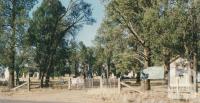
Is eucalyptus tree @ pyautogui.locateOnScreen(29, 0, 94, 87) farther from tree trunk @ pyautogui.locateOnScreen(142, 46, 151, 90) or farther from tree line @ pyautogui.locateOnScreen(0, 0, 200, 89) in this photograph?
tree trunk @ pyautogui.locateOnScreen(142, 46, 151, 90)

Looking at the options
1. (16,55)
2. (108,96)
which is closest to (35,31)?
(16,55)

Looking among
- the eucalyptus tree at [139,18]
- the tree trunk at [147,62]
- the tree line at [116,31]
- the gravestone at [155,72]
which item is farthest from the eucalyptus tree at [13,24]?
the gravestone at [155,72]

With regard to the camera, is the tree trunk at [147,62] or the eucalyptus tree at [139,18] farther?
the tree trunk at [147,62]

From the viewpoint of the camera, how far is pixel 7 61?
61562 mm

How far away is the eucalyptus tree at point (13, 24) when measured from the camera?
59.7 metres

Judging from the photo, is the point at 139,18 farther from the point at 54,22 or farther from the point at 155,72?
the point at 54,22

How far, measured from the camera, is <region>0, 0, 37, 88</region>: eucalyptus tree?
5969 cm

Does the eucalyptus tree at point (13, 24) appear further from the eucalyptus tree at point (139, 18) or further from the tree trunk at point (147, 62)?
the tree trunk at point (147, 62)

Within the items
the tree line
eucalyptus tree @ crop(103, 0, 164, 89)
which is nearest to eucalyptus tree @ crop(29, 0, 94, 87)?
the tree line

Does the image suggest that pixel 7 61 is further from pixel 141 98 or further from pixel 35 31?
pixel 141 98

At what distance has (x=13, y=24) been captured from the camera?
196ft

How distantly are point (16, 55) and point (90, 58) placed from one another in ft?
330

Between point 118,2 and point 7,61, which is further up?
point 118,2

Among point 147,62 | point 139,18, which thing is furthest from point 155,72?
point 139,18
